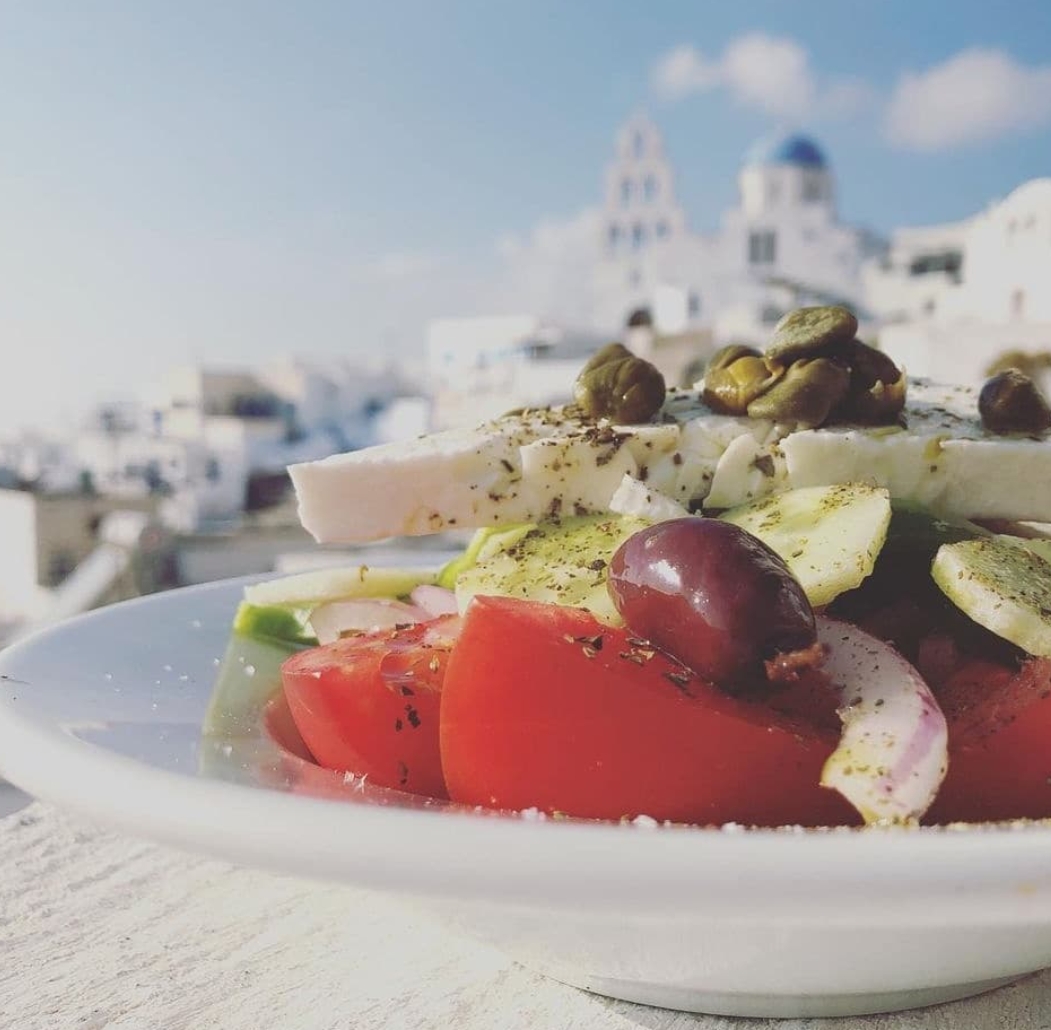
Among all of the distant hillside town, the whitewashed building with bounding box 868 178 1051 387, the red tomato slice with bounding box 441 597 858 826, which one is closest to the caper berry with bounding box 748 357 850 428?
the red tomato slice with bounding box 441 597 858 826

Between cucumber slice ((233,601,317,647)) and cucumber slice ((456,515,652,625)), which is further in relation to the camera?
cucumber slice ((233,601,317,647))

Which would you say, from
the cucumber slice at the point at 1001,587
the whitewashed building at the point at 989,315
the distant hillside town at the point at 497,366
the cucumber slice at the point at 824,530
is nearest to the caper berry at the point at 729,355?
the cucumber slice at the point at 824,530

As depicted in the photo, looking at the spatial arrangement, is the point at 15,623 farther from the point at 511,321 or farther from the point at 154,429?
the point at 511,321

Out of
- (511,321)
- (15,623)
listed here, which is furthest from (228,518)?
(511,321)

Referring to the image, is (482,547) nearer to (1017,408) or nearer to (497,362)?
(1017,408)

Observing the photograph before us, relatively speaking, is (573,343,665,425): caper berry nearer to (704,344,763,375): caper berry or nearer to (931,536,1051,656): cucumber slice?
(704,344,763,375): caper berry

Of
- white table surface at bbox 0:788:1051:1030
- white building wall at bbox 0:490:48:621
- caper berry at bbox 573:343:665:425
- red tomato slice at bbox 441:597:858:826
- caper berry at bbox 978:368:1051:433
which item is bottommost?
white building wall at bbox 0:490:48:621

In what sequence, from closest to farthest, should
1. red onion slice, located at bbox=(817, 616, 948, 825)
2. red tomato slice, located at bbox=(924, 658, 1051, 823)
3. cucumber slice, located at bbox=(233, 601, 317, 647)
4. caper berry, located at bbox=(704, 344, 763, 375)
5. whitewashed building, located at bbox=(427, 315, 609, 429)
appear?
red onion slice, located at bbox=(817, 616, 948, 825) → red tomato slice, located at bbox=(924, 658, 1051, 823) → caper berry, located at bbox=(704, 344, 763, 375) → cucumber slice, located at bbox=(233, 601, 317, 647) → whitewashed building, located at bbox=(427, 315, 609, 429)
